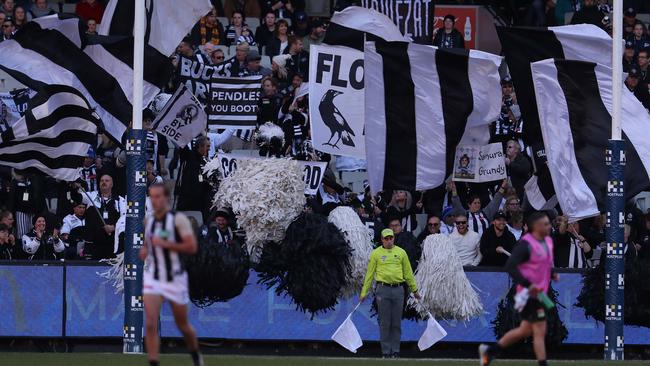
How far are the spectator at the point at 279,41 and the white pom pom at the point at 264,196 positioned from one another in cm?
623

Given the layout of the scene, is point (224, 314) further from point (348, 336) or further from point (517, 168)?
point (517, 168)

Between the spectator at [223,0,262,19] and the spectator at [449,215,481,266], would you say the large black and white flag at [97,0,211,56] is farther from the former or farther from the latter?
the spectator at [223,0,262,19]

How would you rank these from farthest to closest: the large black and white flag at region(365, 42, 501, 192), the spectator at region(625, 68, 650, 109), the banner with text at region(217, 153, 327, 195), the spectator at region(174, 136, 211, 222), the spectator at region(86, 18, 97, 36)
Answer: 1. the spectator at region(86, 18, 97, 36)
2. the spectator at region(625, 68, 650, 109)
3. the spectator at region(174, 136, 211, 222)
4. the banner with text at region(217, 153, 327, 195)
5. the large black and white flag at region(365, 42, 501, 192)

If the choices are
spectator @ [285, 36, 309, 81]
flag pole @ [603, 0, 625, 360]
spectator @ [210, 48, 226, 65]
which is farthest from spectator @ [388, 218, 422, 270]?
spectator @ [210, 48, 226, 65]

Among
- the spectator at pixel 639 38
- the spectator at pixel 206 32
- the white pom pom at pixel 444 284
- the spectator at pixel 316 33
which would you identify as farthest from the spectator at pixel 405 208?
the spectator at pixel 639 38

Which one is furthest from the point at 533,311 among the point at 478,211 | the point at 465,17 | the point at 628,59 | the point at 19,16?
the point at 465,17

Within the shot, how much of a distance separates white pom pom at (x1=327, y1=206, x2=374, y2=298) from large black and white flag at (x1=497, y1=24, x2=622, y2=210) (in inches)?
102

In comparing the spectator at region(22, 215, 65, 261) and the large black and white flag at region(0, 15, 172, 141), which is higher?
the large black and white flag at region(0, 15, 172, 141)

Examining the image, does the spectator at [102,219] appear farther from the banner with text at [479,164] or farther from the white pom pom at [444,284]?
the banner with text at [479,164]

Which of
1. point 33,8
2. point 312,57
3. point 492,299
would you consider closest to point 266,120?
point 312,57

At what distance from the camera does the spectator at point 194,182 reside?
73.9ft

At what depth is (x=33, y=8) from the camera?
90.9ft

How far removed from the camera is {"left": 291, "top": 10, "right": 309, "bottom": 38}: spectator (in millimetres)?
28391

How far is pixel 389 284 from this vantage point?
20359 millimetres
